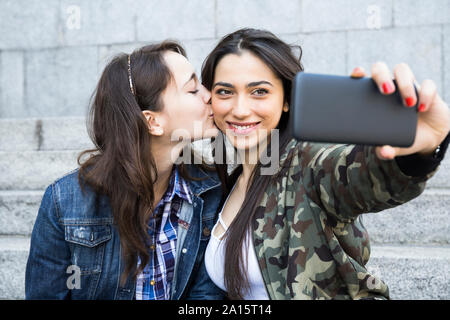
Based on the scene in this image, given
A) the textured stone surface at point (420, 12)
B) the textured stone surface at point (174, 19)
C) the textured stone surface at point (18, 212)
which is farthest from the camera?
the textured stone surface at point (174, 19)

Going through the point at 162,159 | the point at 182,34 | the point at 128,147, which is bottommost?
the point at 162,159

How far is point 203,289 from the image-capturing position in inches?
84.4

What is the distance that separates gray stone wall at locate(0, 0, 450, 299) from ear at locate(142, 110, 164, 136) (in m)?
1.31

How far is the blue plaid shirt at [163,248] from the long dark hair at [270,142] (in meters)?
0.30

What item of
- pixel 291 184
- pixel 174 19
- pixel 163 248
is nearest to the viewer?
pixel 291 184

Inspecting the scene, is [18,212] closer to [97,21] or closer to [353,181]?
[353,181]

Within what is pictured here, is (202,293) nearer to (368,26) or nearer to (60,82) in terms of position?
(368,26)

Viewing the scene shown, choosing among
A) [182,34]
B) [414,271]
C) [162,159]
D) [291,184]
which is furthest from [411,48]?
[291,184]

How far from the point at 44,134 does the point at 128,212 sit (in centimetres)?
263

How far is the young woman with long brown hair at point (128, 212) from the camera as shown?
203 cm

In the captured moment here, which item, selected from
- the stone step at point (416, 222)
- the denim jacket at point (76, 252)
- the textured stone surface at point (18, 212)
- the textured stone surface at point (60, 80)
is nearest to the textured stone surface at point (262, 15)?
the textured stone surface at point (60, 80)

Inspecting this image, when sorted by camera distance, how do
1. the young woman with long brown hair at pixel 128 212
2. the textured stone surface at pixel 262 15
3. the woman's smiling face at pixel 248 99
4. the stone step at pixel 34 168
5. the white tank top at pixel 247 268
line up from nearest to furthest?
the white tank top at pixel 247 268 → the woman's smiling face at pixel 248 99 → the young woman with long brown hair at pixel 128 212 → the stone step at pixel 34 168 → the textured stone surface at pixel 262 15

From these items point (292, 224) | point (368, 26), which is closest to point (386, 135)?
point (292, 224)

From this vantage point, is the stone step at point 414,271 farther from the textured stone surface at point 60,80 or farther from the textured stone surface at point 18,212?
the textured stone surface at point 60,80
